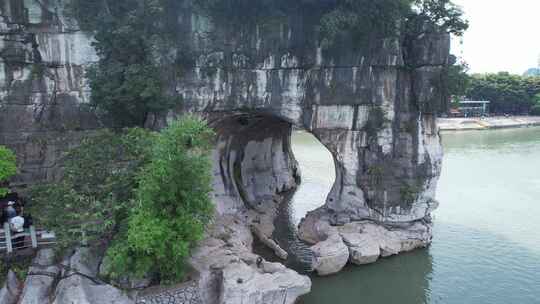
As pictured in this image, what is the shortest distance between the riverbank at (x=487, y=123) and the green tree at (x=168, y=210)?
42.3m

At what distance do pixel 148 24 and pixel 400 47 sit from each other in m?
8.99

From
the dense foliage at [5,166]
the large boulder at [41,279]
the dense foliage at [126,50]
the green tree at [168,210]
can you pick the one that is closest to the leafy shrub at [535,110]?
the dense foliage at [126,50]

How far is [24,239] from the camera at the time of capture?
10883 millimetres

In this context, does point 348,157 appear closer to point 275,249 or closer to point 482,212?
point 275,249

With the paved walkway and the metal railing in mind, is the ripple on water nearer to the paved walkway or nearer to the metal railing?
the paved walkway

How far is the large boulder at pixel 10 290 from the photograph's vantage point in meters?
9.68

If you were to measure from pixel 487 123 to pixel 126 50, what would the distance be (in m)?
45.2

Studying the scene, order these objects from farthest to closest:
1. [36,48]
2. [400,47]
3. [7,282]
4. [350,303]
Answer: [400,47] < [36,48] < [350,303] < [7,282]

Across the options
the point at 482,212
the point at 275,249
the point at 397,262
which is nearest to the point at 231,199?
the point at 275,249

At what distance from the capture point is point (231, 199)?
61.5 feet

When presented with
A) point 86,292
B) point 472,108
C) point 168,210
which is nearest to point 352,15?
point 168,210

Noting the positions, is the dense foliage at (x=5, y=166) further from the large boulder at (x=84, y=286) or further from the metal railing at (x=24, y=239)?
the large boulder at (x=84, y=286)

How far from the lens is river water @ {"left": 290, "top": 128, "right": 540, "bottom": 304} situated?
12789 mm

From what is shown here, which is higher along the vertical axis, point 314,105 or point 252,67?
point 252,67
